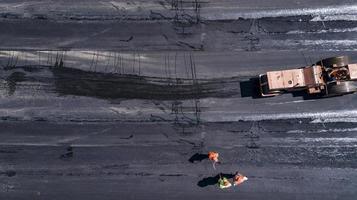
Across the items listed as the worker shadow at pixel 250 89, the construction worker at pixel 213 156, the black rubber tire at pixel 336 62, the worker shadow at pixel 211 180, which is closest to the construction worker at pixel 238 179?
the worker shadow at pixel 211 180

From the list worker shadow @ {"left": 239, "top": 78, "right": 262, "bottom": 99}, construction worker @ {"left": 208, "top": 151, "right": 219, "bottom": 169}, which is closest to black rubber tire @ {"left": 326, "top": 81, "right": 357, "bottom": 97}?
worker shadow @ {"left": 239, "top": 78, "right": 262, "bottom": 99}

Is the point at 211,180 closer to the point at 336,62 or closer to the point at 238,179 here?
the point at 238,179

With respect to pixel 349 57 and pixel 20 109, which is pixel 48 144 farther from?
pixel 349 57

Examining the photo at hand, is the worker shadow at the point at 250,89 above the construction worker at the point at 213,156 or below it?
above

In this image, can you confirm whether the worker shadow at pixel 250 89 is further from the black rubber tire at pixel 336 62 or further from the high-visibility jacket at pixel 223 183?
the high-visibility jacket at pixel 223 183

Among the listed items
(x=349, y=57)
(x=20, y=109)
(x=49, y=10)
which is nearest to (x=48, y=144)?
(x=20, y=109)

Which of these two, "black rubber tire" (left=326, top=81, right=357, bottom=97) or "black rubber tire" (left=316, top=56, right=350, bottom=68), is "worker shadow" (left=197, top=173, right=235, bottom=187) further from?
"black rubber tire" (left=316, top=56, right=350, bottom=68)

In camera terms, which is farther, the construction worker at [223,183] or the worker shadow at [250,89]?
the worker shadow at [250,89]

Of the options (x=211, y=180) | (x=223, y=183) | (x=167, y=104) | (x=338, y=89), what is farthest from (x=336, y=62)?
(x=167, y=104)
